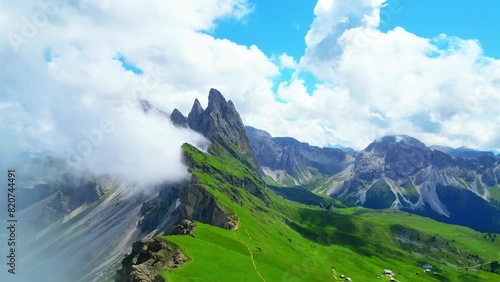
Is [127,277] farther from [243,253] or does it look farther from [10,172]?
[10,172]

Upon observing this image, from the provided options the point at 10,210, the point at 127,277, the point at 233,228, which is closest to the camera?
the point at 127,277

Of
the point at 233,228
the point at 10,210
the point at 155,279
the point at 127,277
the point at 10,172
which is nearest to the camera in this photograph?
the point at 155,279

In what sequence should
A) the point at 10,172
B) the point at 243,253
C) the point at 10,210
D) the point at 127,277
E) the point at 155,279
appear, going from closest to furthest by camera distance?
1. the point at 155,279
2. the point at 127,277
3. the point at 10,210
4. the point at 10,172
5. the point at 243,253

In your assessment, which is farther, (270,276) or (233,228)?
(233,228)

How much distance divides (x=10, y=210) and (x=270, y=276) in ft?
254

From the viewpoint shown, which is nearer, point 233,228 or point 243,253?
point 243,253

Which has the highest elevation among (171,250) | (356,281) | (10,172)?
(10,172)

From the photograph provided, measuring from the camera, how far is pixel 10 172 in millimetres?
127688

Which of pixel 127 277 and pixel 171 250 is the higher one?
pixel 171 250

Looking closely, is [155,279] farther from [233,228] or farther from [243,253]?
[233,228]

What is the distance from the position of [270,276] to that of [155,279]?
36960mm

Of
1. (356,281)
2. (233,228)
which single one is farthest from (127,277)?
(356,281)

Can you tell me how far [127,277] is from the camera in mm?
108250

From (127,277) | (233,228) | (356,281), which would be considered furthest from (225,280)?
(356,281)
